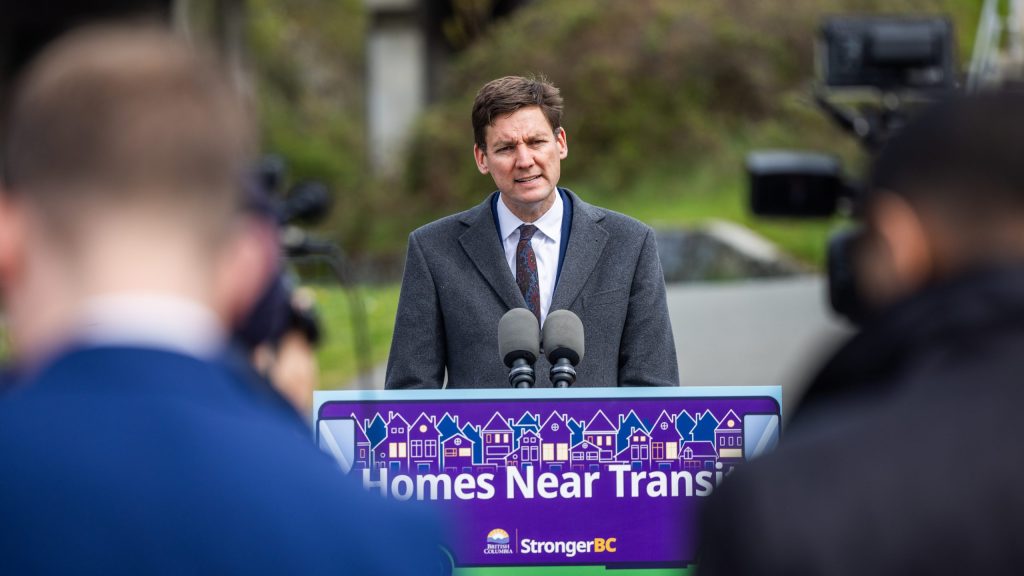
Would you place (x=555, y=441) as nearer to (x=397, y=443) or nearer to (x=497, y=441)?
(x=497, y=441)

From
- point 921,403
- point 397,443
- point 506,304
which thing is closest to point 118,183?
point 921,403

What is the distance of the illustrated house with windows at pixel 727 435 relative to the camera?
3.15 meters

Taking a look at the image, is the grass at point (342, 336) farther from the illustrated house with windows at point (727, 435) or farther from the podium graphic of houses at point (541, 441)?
the illustrated house with windows at point (727, 435)

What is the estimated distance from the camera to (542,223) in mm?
3814

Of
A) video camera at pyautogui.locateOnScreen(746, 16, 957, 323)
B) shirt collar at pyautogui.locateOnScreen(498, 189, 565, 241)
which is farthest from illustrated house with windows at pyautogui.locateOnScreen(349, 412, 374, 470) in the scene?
video camera at pyautogui.locateOnScreen(746, 16, 957, 323)

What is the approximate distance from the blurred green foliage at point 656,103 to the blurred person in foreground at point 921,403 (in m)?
9.88

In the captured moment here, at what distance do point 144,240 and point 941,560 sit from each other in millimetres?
950

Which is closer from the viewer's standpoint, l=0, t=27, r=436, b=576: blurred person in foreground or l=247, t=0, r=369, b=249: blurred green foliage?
l=0, t=27, r=436, b=576: blurred person in foreground

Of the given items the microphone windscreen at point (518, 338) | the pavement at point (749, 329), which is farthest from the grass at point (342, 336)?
the microphone windscreen at point (518, 338)

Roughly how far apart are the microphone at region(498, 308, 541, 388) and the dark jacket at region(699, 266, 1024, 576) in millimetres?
1599

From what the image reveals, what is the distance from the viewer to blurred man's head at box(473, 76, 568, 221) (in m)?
3.72

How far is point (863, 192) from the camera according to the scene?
1.86m

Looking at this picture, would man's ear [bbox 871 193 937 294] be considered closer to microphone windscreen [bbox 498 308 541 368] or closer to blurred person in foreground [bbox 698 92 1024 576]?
blurred person in foreground [bbox 698 92 1024 576]

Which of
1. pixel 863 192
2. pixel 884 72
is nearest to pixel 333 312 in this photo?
pixel 884 72
